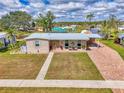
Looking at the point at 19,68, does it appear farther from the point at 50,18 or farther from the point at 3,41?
the point at 50,18

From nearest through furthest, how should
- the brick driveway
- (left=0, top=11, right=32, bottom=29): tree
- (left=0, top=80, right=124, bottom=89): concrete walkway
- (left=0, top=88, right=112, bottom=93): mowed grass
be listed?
1. (left=0, top=88, right=112, bottom=93): mowed grass
2. (left=0, top=80, right=124, bottom=89): concrete walkway
3. the brick driveway
4. (left=0, top=11, right=32, bottom=29): tree

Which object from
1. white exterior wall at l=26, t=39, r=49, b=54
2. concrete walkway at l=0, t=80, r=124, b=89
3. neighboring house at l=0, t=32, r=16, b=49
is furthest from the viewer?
neighboring house at l=0, t=32, r=16, b=49

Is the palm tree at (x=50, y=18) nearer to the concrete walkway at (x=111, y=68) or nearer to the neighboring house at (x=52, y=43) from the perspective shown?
the neighboring house at (x=52, y=43)

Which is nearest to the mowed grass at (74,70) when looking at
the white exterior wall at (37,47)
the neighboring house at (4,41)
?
the white exterior wall at (37,47)

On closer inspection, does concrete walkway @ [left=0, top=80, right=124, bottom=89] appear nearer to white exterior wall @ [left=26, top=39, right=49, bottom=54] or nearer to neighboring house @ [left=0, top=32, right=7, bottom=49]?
white exterior wall @ [left=26, top=39, right=49, bottom=54]

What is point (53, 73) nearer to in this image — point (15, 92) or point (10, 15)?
point (15, 92)

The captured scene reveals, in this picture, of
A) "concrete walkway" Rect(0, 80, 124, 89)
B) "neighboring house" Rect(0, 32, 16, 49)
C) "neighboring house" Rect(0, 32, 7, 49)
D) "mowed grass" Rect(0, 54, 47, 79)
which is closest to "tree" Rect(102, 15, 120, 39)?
"neighboring house" Rect(0, 32, 16, 49)
